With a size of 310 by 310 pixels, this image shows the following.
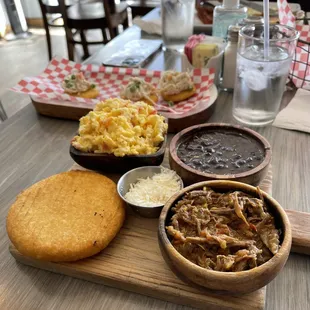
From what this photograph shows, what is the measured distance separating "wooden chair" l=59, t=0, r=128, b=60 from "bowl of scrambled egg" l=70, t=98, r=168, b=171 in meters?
3.08

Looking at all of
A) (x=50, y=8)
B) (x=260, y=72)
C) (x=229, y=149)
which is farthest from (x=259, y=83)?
(x=50, y=8)

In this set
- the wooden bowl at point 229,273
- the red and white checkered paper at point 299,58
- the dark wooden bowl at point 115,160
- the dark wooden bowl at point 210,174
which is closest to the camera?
the wooden bowl at point 229,273

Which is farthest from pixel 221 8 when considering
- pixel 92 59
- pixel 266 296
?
pixel 266 296

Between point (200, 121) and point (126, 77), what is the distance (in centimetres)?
61

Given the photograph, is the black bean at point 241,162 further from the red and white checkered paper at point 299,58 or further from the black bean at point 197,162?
the red and white checkered paper at point 299,58

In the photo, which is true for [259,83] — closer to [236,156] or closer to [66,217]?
[236,156]

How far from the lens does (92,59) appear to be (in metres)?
2.18

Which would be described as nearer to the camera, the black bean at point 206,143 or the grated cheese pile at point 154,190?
the grated cheese pile at point 154,190

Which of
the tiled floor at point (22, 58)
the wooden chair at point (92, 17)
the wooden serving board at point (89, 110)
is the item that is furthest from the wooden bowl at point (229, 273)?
the wooden chair at point (92, 17)

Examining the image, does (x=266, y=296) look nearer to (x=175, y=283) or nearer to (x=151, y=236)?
(x=175, y=283)

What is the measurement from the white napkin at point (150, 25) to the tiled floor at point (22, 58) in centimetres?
188

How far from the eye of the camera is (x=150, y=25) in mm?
2545

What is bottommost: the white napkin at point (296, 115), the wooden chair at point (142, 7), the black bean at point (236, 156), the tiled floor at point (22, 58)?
the tiled floor at point (22, 58)

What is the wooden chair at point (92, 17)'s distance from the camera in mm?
3914
